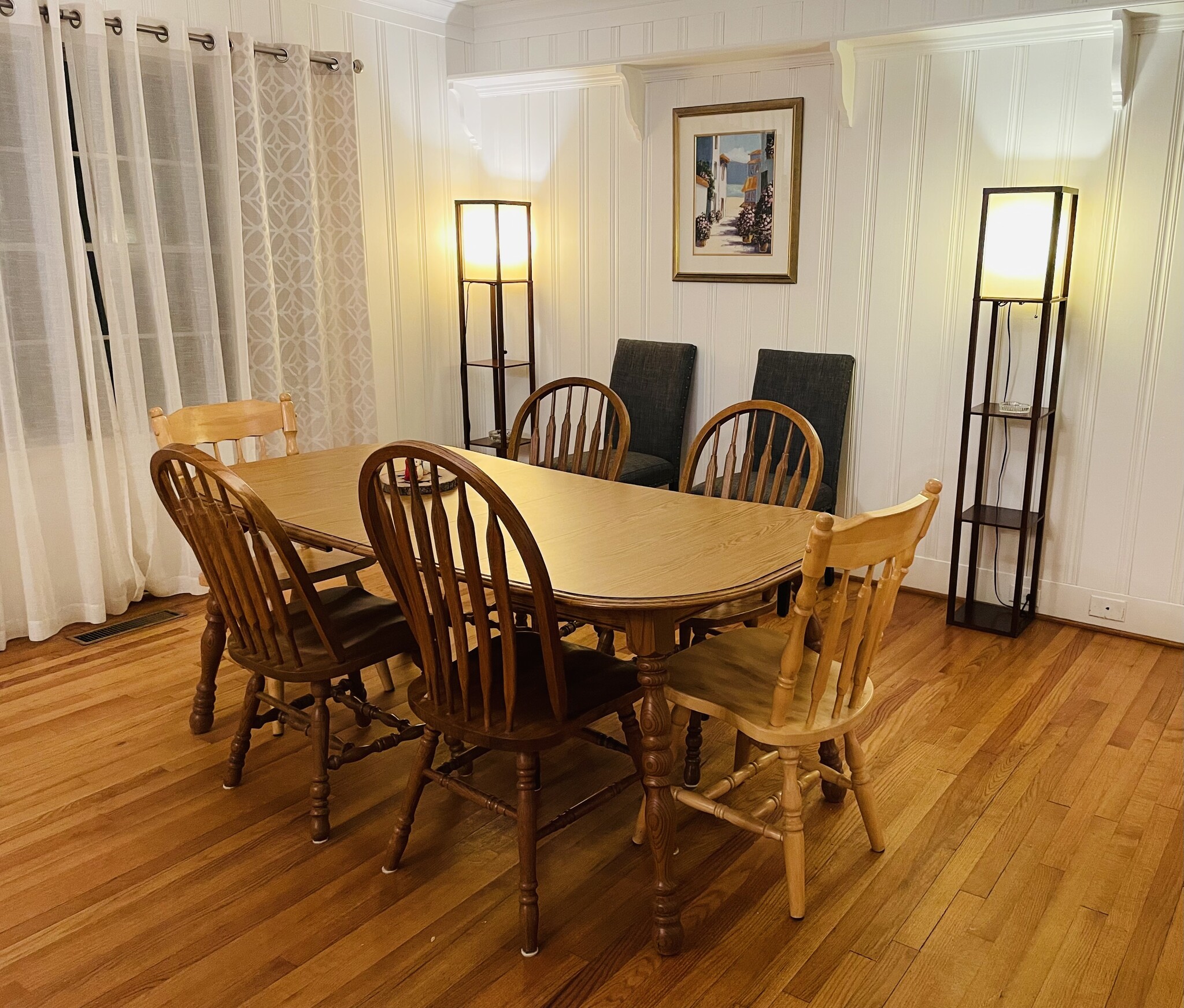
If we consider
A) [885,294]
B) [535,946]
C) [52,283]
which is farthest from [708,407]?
[535,946]

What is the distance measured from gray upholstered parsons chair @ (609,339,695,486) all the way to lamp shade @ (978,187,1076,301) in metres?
1.39

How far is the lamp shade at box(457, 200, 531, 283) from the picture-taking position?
4703mm

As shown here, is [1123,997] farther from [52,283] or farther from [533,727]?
[52,283]

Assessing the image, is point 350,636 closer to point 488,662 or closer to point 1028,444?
point 488,662

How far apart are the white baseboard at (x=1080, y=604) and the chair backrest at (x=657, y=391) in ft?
3.83

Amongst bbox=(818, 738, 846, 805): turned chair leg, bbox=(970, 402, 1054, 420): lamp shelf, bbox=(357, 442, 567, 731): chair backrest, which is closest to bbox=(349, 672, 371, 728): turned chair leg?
bbox=(357, 442, 567, 731): chair backrest

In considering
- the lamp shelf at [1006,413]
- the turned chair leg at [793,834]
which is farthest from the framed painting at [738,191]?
the turned chair leg at [793,834]

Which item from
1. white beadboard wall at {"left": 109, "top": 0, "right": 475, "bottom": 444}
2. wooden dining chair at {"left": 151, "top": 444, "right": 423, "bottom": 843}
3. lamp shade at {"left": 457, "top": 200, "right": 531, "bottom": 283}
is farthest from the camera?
lamp shade at {"left": 457, "top": 200, "right": 531, "bottom": 283}

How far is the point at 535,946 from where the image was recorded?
1.99 metres

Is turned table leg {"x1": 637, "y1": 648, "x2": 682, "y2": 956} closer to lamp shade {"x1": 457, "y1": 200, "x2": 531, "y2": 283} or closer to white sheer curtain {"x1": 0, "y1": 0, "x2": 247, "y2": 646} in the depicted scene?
white sheer curtain {"x1": 0, "y1": 0, "x2": 247, "y2": 646}

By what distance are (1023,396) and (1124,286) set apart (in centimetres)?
50

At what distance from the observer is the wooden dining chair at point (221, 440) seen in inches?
111

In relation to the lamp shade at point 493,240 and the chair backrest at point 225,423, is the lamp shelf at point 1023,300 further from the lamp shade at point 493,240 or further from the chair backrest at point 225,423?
the chair backrest at point 225,423

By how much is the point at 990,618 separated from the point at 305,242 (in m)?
3.09
